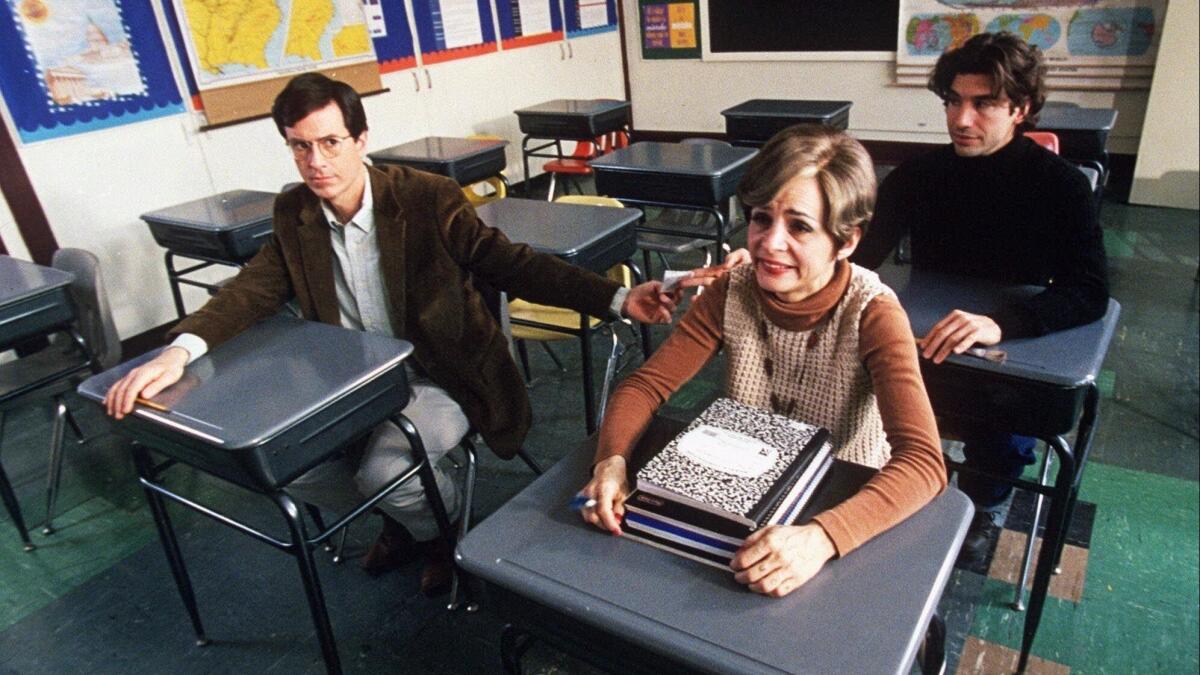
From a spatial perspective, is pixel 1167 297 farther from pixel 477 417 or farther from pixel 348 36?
pixel 348 36

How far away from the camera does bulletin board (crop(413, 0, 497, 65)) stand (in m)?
Answer: 4.79

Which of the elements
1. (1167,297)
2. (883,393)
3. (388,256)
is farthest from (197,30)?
(1167,297)

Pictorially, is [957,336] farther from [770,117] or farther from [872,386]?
[770,117]

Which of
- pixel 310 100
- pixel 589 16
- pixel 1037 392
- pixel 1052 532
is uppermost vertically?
pixel 589 16

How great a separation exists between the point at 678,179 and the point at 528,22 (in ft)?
11.2

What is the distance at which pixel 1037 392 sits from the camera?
4.14 ft

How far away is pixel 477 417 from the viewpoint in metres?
1.77

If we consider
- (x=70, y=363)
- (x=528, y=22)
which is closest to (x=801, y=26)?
(x=528, y=22)

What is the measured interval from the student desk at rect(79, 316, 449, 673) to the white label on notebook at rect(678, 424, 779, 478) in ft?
2.17

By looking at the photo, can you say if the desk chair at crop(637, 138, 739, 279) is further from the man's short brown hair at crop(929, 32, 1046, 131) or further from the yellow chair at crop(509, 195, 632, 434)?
the man's short brown hair at crop(929, 32, 1046, 131)

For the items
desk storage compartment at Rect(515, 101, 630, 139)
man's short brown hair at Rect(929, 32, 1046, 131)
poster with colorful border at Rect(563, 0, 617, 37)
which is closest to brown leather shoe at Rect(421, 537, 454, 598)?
man's short brown hair at Rect(929, 32, 1046, 131)

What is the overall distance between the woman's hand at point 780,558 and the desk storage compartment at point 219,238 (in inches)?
97.9

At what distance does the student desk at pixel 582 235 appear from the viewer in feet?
6.50

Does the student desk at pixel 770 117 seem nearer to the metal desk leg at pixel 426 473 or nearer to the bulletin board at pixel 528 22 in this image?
the bulletin board at pixel 528 22
